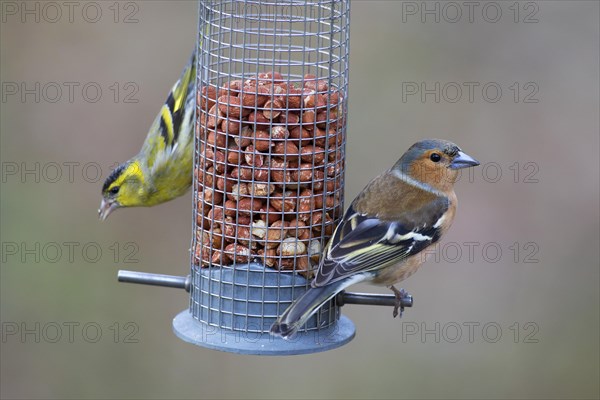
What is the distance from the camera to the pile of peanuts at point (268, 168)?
6406 mm

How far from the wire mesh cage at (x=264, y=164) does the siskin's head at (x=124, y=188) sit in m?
1.63

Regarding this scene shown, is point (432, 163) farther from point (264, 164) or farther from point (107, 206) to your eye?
point (107, 206)

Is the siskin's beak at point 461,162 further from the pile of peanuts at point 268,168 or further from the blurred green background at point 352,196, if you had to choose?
the blurred green background at point 352,196

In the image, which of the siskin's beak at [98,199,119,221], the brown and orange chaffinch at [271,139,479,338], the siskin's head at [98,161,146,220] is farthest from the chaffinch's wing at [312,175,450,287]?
the siskin's beak at [98,199,119,221]

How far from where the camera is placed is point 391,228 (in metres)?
6.65

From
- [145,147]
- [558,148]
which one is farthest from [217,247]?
[558,148]

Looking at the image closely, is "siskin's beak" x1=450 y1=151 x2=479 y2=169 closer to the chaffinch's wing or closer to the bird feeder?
the chaffinch's wing

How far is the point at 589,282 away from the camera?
10.9 m

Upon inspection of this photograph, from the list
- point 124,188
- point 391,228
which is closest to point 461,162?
point 391,228

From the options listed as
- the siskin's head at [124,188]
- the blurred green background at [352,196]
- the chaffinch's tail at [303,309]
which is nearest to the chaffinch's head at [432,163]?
the chaffinch's tail at [303,309]

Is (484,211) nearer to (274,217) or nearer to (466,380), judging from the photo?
(466,380)

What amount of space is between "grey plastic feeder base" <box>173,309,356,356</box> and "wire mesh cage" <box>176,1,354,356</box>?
0.13 ft

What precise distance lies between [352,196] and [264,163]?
4.60 meters

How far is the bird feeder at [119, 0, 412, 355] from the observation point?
640 centimetres
